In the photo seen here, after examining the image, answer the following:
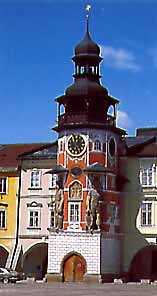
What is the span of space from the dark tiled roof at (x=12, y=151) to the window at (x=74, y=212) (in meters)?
10.2

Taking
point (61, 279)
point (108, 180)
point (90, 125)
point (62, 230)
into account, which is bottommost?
point (61, 279)

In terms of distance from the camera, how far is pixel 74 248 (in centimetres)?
6175

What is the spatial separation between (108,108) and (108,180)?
6796 millimetres

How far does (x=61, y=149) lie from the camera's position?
6406cm

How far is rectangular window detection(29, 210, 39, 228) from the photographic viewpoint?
6856cm

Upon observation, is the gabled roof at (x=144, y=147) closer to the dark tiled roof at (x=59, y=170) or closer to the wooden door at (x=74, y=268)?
the dark tiled roof at (x=59, y=170)

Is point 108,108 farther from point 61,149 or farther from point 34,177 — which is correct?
point 34,177

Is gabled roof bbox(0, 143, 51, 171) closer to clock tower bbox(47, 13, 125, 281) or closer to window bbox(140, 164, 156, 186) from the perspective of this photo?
clock tower bbox(47, 13, 125, 281)

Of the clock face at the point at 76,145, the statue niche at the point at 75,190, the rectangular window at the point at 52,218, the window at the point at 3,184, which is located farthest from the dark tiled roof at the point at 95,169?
the window at the point at 3,184

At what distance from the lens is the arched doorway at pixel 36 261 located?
2724 inches

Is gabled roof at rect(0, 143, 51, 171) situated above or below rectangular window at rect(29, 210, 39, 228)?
above

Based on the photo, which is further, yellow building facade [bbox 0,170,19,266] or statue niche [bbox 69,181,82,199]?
yellow building facade [bbox 0,170,19,266]

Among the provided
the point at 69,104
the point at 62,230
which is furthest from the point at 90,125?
the point at 62,230

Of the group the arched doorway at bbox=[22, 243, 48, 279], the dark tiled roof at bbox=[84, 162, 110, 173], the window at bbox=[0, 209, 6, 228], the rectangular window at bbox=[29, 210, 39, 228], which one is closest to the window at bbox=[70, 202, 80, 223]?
the dark tiled roof at bbox=[84, 162, 110, 173]
